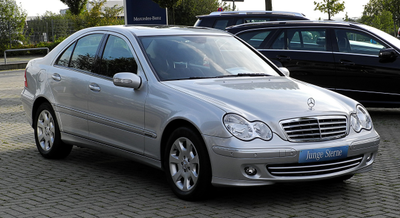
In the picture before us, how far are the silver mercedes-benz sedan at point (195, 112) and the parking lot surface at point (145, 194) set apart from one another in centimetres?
24

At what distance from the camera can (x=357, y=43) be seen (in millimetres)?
10125

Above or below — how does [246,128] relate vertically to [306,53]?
below

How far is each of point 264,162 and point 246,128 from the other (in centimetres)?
31

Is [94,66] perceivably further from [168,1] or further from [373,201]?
[168,1]

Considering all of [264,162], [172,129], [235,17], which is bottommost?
[264,162]

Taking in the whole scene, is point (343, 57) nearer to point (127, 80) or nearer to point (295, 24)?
point (295, 24)

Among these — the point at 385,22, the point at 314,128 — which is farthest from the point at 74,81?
the point at 385,22

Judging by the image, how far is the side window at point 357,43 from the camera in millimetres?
9938

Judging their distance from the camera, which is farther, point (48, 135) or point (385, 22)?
point (385, 22)

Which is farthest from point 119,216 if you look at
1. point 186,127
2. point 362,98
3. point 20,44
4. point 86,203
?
point 20,44

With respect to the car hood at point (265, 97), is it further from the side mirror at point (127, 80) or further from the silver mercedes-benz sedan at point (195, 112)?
the side mirror at point (127, 80)

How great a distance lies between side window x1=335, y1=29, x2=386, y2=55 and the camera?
9938 mm

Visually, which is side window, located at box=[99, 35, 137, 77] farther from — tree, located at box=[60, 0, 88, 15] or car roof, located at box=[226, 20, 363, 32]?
tree, located at box=[60, 0, 88, 15]

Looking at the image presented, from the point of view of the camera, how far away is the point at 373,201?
5.05 metres
